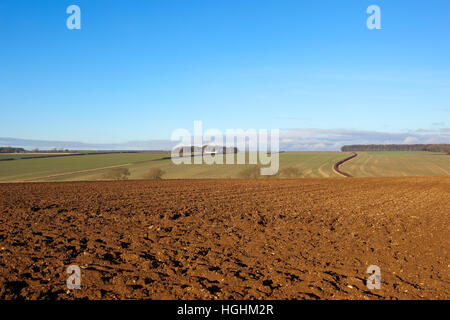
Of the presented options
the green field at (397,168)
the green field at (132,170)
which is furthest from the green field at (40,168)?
the green field at (397,168)

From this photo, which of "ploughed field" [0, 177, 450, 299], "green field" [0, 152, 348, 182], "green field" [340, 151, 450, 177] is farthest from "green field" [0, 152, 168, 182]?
"green field" [340, 151, 450, 177]

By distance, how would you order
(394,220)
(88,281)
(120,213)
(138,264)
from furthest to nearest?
(120,213)
(394,220)
(138,264)
(88,281)

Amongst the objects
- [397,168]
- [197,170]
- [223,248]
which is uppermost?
[223,248]

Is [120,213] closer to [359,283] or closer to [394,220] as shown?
[359,283]

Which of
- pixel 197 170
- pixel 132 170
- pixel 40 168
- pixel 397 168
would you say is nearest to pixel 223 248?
pixel 197 170

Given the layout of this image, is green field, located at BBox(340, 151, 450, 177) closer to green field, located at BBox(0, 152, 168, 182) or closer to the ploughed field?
the ploughed field

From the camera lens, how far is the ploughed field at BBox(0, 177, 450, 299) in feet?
20.9

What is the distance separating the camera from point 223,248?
30.0ft

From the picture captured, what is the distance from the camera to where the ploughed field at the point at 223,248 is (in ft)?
20.9

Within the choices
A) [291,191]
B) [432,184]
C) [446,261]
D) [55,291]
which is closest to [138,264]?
[55,291]

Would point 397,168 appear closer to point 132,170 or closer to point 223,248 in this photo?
point 132,170

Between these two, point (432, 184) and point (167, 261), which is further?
point (432, 184)
